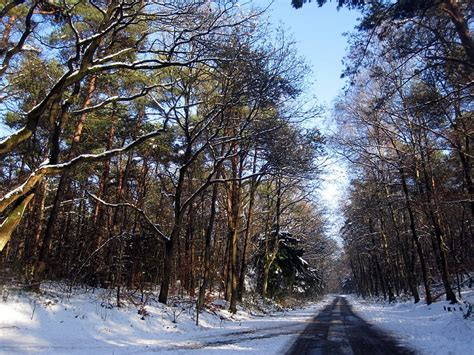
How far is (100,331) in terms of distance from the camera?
37.9 ft

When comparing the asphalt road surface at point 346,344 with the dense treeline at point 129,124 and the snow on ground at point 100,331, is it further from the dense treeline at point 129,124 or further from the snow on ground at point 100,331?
the dense treeline at point 129,124

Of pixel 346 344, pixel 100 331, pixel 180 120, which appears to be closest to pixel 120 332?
pixel 100 331

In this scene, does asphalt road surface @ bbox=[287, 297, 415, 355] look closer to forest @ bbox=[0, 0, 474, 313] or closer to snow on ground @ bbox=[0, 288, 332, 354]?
snow on ground @ bbox=[0, 288, 332, 354]

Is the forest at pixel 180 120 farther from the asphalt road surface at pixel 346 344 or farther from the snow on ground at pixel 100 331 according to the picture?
the asphalt road surface at pixel 346 344

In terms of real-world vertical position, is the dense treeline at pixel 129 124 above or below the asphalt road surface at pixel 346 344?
above

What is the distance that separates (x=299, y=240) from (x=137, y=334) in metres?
26.8

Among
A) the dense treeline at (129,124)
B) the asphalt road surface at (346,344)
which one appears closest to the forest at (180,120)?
the dense treeline at (129,124)

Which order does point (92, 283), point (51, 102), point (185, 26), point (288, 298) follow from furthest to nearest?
point (288, 298) < point (92, 283) < point (185, 26) < point (51, 102)

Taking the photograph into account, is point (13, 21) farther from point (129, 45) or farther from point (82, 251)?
point (82, 251)

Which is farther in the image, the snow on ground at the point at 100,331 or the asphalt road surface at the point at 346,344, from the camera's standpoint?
the asphalt road surface at the point at 346,344

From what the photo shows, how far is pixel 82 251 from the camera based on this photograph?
20.9 meters

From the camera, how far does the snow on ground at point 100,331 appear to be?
935 cm

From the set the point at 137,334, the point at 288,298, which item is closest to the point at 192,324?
the point at 137,334

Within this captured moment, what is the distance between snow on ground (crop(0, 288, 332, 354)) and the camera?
30.7ft
